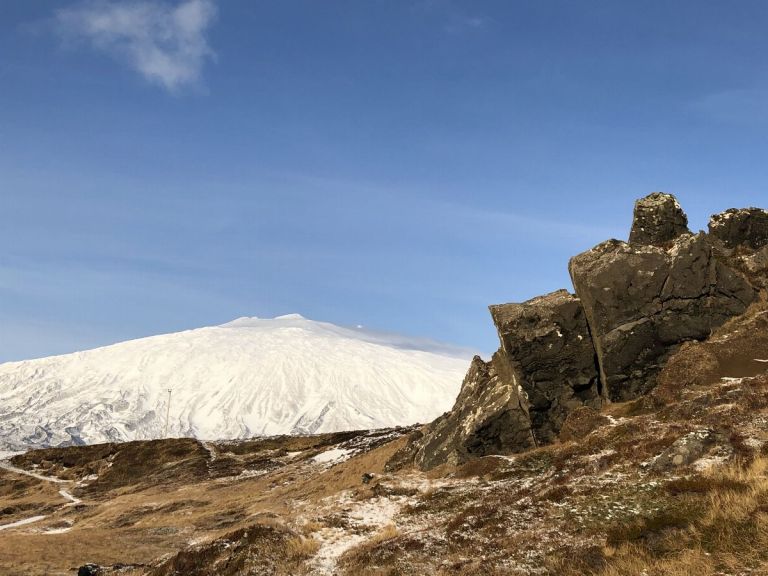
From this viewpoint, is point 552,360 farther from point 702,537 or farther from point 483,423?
point 702,537

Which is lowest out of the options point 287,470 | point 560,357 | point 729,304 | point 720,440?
point 287,470

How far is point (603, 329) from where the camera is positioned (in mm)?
35750

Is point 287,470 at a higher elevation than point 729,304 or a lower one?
lower

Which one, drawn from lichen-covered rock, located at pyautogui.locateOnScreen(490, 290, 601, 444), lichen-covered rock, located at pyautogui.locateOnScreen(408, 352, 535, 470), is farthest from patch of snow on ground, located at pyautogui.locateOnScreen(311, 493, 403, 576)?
lichen-covered rock, located at pyautogui.locateOnScreen(490, 290, 601, 444)

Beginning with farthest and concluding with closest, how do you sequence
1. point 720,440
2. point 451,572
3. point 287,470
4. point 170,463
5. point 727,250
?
point 170,463
point 287,470
point 727,250
point 720,440
point 451,572

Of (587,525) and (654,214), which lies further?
(654,214)

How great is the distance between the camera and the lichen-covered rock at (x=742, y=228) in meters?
43.5

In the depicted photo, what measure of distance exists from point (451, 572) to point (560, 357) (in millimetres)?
22611

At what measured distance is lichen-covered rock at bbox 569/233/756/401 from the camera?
115 feet

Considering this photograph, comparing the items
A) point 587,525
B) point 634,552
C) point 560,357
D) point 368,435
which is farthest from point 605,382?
point 368,435

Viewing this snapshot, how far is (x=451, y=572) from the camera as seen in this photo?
55.7ft

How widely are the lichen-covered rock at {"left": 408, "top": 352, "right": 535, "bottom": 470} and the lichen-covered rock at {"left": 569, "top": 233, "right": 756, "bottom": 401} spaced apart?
642cm

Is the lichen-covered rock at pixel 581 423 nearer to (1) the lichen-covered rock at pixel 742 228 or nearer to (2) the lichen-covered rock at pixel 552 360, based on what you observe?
(2) the lichen-covered rock at pixel 552 360

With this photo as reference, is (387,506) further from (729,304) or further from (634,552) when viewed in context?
(729,304)
